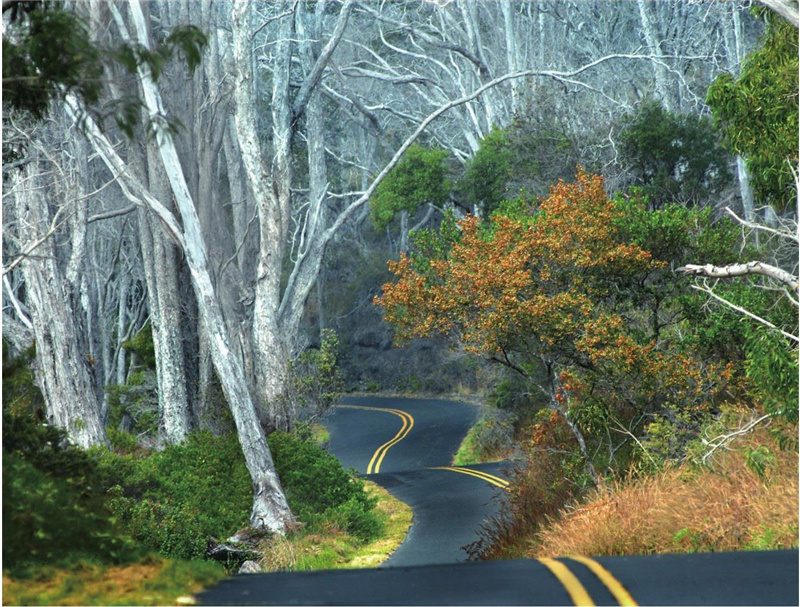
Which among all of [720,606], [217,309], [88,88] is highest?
[88,88]

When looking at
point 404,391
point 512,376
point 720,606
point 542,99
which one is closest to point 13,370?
point 720,606

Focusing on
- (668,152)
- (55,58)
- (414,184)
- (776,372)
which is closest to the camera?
(55,58)

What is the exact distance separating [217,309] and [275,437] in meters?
3.44

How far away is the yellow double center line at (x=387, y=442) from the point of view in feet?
123

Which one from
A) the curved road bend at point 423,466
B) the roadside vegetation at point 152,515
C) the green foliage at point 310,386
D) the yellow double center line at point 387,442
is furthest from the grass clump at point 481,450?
the green foliage at point 310,386

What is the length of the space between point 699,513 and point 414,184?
1092 inches

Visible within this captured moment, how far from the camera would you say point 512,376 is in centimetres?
3203

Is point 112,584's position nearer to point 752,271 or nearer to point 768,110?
point 752,271

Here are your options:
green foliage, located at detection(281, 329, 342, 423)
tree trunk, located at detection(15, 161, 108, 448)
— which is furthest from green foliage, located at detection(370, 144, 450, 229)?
tree trunk, located at detection(15, 161, 108, 448)

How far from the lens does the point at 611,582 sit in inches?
332

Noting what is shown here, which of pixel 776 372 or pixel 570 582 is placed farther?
pixel 776 372

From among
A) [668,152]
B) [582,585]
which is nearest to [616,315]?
[582,585]

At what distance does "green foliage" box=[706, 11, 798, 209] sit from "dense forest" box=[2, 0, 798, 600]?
43mm

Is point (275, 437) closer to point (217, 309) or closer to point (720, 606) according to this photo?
point (217, 309)
